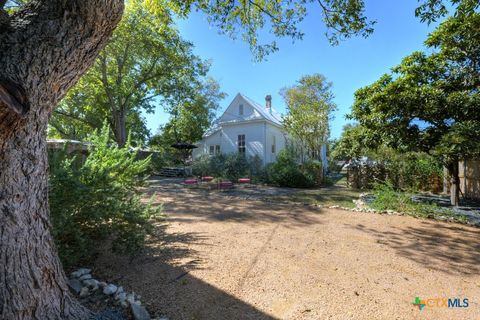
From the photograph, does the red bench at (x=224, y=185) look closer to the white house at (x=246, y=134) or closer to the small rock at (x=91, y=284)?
the white house at (x=246, y=134)

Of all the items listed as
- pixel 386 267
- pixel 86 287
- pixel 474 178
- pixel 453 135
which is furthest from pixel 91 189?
pixel 474 178

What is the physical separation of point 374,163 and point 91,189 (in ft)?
43.0

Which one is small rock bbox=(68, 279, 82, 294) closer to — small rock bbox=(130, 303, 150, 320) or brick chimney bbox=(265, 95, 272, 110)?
small rock bbox=(130, 303, 150, 320)

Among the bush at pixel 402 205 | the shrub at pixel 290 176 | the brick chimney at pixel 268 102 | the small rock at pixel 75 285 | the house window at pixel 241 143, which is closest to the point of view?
the small rock at pixel 75 285

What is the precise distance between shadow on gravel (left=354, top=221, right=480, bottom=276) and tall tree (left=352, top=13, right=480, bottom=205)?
6.24ft

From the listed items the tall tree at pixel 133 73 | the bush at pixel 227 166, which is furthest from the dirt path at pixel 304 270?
the tall tree at pixel 133 73

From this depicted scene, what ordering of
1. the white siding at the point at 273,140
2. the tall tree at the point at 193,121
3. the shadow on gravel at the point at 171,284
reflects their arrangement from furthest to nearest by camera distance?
the tall tree at the point at 193,121
the white siding at the point at 273,140
the shadow on gravel at the point at 171,284

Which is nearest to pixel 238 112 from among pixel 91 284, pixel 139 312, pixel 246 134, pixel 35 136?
pixel 246 134

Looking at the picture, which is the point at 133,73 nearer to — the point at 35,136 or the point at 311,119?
the point at 311,119

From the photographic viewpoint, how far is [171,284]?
3129 mm

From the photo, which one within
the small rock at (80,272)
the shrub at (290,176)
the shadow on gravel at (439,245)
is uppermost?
the shrub at (290,176)

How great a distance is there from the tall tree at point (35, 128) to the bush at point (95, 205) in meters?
1.03

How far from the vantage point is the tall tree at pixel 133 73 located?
14367mm

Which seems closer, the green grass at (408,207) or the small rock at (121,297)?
the small rock at (121,297)
